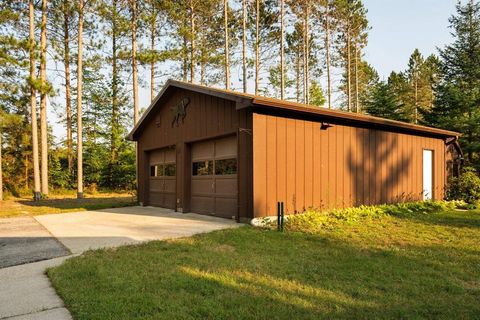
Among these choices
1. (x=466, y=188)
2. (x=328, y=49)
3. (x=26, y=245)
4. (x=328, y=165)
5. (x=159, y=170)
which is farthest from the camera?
(x=328, y=49)

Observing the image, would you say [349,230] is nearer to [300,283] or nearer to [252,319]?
[300,283]

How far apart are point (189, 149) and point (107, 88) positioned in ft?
66.6

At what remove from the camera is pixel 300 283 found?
3.92m

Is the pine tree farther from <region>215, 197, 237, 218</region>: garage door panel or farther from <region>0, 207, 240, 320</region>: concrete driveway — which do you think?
<region>215, 197, 237, 218</region>: garage door panel

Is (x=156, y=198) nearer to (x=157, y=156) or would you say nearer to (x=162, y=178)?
(x=162, y=178)

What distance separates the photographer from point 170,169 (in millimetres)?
12078

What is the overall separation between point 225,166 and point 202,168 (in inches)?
53.0

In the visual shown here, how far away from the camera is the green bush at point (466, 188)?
476 inches

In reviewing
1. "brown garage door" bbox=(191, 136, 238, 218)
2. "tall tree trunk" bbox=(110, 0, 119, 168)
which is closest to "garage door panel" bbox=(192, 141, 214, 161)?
"brown garage door" bbox=(191, 136, 238, 218)

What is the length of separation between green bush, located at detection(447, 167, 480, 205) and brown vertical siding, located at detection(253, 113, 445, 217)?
1.73m

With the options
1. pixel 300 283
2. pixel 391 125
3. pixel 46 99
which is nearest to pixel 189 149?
pixel 391 125

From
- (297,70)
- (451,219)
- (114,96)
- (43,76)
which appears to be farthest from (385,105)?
(43,76)

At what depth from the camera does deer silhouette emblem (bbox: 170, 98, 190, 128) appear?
10.8 metres

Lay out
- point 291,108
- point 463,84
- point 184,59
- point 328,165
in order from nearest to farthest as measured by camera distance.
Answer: point 291,108 < point 328,165 < point 184,59 < point 463,84
